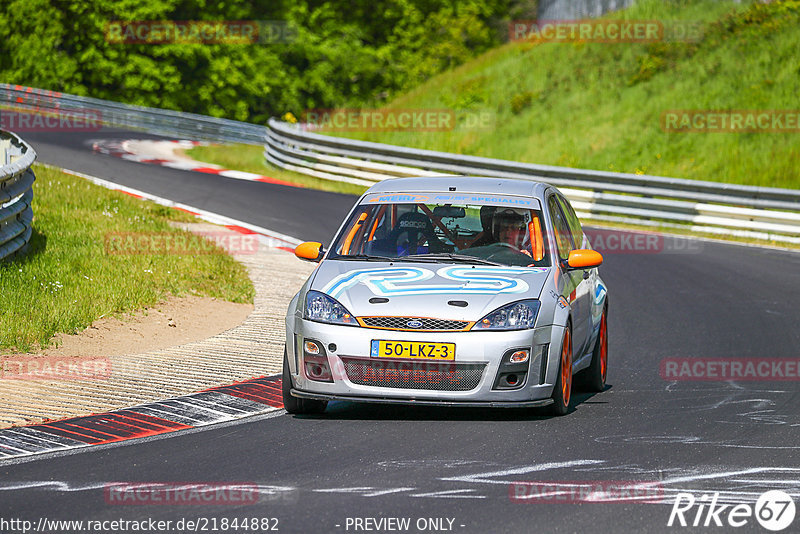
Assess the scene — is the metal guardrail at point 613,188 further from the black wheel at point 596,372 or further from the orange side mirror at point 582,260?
the orange side mirror at point 582,260

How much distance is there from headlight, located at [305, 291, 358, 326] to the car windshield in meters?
0.74

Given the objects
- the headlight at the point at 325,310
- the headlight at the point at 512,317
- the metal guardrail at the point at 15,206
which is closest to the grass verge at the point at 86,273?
the metal guardrail at the point at 15,206

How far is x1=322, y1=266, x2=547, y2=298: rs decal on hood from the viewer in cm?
784

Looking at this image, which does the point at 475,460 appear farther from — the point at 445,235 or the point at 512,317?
the point at 445,235

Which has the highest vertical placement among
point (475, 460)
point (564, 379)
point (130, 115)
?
point (564, 379)

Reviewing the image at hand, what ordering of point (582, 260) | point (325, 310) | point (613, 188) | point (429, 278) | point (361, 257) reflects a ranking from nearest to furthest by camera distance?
point (325, 310) < point (429, 278) < point (582, 260) < point (361, 257) < point (613, 188)

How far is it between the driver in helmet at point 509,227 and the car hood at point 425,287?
40 centimetres

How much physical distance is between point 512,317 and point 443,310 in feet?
1.47

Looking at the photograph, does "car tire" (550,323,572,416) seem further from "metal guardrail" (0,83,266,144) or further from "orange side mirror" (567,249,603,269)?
"metal guardrail" (0,83,266,144)

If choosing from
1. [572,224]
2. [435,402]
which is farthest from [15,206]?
[435,402]

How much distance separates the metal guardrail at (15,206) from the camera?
12078 mm

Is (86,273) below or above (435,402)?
below

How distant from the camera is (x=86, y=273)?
42.4 ft

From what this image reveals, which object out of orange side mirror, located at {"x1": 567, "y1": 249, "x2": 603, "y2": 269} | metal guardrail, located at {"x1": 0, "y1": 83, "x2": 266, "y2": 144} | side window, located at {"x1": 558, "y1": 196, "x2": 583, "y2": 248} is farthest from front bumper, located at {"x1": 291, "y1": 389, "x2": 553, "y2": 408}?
metal guardrail, located at {"x1": 0, "y1": 83, "x2": 266, "y2": 144}
